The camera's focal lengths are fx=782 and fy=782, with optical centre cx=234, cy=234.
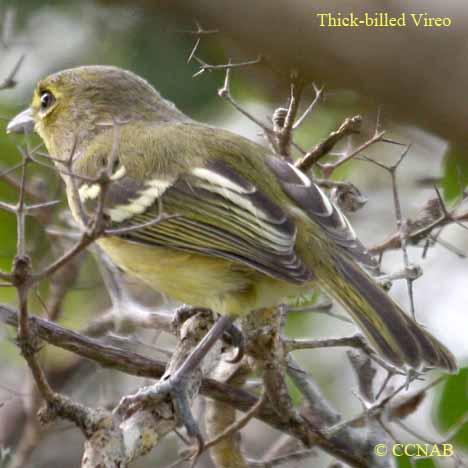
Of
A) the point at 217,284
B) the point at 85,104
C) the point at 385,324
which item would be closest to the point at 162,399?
the point at 217,284

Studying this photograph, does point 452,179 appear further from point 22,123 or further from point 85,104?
point 22,123

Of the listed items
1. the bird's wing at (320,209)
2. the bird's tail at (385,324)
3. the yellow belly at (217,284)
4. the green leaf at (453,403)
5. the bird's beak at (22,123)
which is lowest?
the green leaf at (453,403)

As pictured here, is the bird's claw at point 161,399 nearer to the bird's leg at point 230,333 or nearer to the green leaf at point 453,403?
the bird's leg at point 230,333

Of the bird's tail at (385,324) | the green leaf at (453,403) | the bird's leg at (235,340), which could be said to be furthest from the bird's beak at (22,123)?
the green leaf at (453,403)

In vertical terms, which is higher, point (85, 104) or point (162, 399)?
point (85, 104)

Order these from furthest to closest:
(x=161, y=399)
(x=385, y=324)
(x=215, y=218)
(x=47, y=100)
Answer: (x=47, y=100) < (x=215, y=218) < (x=385, y=324) < (x=161, y=399)

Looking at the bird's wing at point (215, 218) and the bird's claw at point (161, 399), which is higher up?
the bird's wing at point (215, 218)
